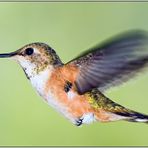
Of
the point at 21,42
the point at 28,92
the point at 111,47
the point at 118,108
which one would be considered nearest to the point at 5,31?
the point at 21,42

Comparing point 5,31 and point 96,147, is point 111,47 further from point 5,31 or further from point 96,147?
point 5,31

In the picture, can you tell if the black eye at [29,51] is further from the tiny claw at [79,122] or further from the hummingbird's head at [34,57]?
the tiny claw at [79,122]

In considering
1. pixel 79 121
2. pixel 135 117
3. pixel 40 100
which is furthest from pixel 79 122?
pixel 40 100

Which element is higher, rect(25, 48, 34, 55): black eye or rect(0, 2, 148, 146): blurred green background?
rect(25, 48, 34, 55): black eye

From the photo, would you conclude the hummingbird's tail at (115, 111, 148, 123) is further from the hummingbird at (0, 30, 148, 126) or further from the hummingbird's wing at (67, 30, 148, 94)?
the hummingbird's wing at (67, 30, 148, 94)

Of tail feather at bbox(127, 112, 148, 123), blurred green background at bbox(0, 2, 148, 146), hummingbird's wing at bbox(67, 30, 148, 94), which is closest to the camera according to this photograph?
hummingbird's wing at bbox(67, 30, 148, 94)

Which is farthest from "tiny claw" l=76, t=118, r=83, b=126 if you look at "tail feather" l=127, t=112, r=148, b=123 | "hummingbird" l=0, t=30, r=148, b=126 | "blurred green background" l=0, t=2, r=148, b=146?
"blurred green background" l=0, t=2, r=148, b=146

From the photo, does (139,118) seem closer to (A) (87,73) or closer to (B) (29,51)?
(A) (87,73)
